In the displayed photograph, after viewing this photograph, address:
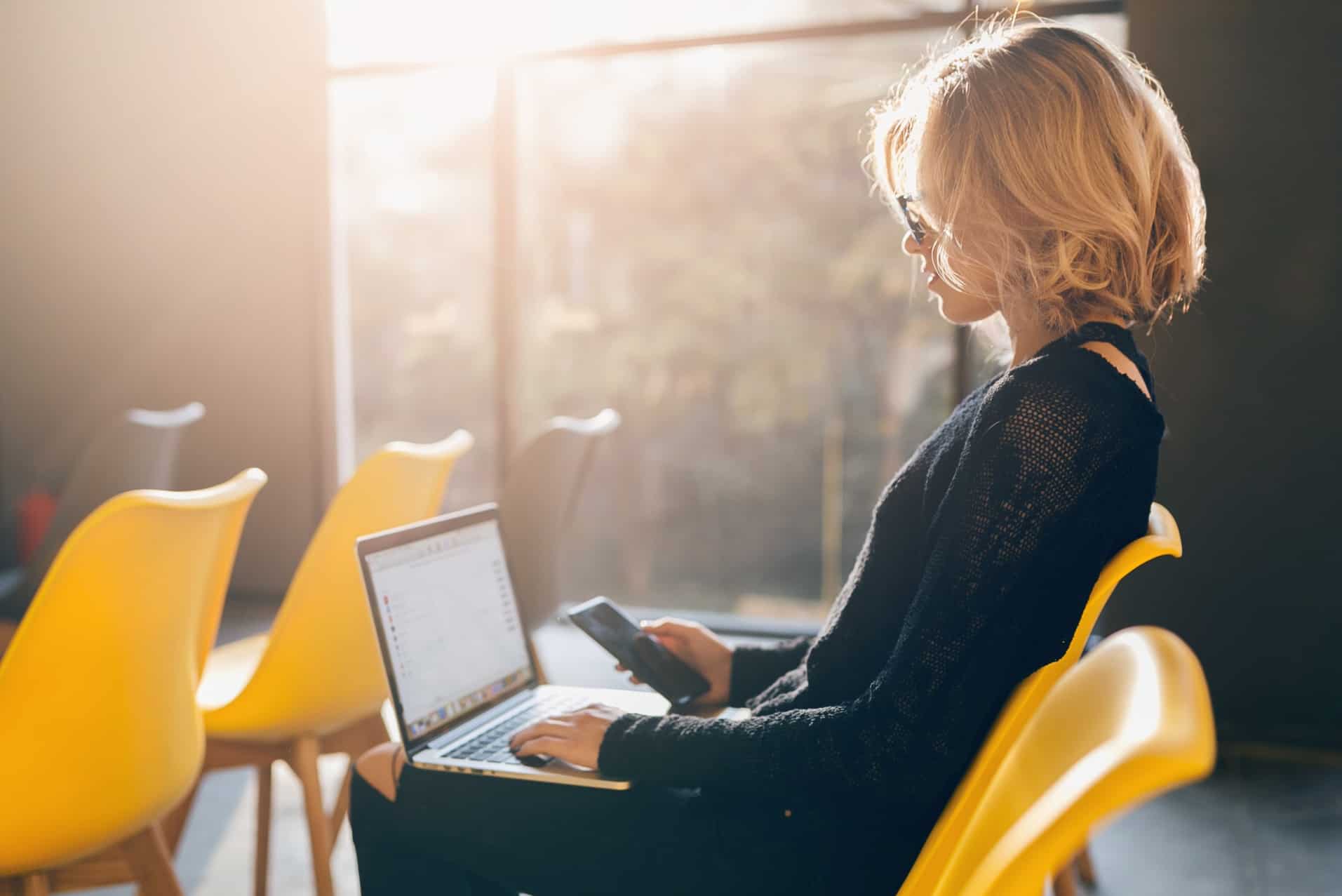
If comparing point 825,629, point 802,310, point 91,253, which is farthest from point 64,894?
point 91,253

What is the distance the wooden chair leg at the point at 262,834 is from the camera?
6.62 feet

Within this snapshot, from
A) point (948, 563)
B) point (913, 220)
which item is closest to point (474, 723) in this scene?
point (948, 563)

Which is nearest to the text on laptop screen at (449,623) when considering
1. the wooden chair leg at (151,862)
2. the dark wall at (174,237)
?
the wooden chair leg at (151,862)

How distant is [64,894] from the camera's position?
2.09 m

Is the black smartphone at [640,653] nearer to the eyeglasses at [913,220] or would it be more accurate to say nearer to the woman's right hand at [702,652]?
the woman's right hand at [702,652]

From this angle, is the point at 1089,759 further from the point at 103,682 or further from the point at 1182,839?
the point at 1182,839

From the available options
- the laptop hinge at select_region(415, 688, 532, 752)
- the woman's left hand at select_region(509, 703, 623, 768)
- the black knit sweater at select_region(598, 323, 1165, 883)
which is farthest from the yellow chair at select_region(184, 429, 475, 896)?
the black knit sweater at select_region(598, 323, 1165, 883)

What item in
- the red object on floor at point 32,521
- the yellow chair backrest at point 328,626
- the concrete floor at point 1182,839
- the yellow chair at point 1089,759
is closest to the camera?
the yellow chair at point 1089,759

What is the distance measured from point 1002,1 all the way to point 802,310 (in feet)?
3.84

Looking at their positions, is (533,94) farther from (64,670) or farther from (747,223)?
(64,670)

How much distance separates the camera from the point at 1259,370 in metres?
3.12

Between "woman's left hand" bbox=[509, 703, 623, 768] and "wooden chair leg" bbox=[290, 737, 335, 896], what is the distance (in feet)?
2.69

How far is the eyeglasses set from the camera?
119 cm

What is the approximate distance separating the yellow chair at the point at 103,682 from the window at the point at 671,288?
2863 millimetres
